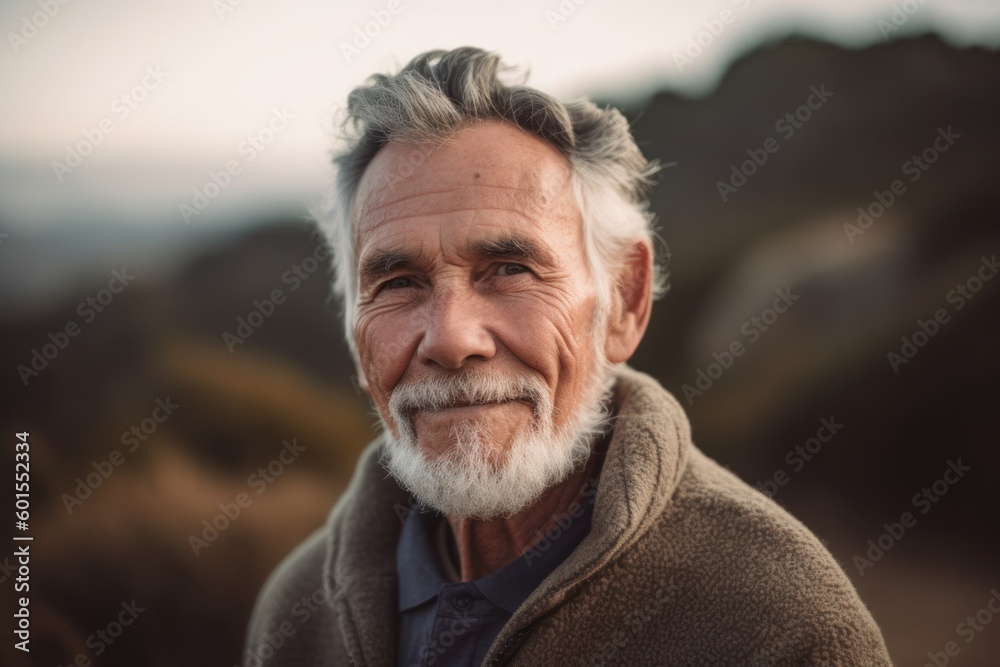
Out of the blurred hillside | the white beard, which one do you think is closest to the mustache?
the white beard

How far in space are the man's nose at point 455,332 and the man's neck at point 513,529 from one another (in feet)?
1.95

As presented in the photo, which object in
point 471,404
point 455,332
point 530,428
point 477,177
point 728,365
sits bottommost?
point 728,365

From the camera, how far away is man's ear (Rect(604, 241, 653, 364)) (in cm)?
232

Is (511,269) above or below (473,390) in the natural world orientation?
above

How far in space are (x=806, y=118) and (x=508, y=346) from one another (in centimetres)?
452

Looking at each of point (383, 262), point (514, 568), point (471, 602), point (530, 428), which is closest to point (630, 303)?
point (530, 428)

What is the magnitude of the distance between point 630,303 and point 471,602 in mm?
1141

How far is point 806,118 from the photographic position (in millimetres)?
5367

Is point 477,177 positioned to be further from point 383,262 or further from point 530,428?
point 530,428

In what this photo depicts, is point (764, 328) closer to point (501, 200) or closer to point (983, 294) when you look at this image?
point (983, 294)

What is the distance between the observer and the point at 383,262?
6.95 ft

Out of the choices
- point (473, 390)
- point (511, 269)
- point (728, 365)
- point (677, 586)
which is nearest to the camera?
point (677, 586)

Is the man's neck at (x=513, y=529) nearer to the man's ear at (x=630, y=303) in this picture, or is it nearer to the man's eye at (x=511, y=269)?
the man's ear at (x=630, y=303)

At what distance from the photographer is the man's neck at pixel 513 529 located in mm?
2223
